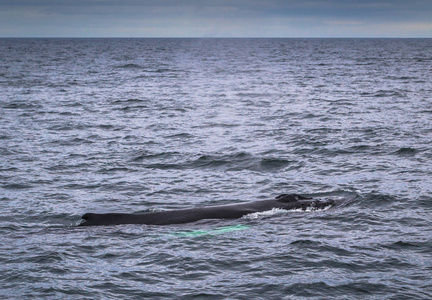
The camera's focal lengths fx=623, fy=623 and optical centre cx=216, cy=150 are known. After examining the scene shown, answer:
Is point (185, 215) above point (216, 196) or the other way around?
above

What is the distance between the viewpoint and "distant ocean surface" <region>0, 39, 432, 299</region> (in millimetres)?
13758

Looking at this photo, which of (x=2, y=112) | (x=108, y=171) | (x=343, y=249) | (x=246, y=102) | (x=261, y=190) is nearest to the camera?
(x=343, y=249)

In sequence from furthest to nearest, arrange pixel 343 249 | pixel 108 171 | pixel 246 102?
pixel 246 102
pixel 108 171
pixel 343 249

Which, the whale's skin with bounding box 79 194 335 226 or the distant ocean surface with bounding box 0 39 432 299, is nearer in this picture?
the distant ocean surface with bounding box 0 39 432 299

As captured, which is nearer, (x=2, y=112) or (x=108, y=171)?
(x=108, y=171)

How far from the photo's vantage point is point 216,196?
2114 centimetres

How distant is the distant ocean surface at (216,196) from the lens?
13.8 metres

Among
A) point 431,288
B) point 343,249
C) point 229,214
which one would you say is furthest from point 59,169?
point 431,288

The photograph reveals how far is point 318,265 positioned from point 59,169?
14100 millimetres

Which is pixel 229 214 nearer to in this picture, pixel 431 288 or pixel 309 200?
pixel 309 200

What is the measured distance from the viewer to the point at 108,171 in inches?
992

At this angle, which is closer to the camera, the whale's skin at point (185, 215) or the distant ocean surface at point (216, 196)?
the distant ocean surface at point (216, 196)

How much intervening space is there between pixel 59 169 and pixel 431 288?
1661cm

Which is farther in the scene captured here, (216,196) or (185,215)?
(216,196)
